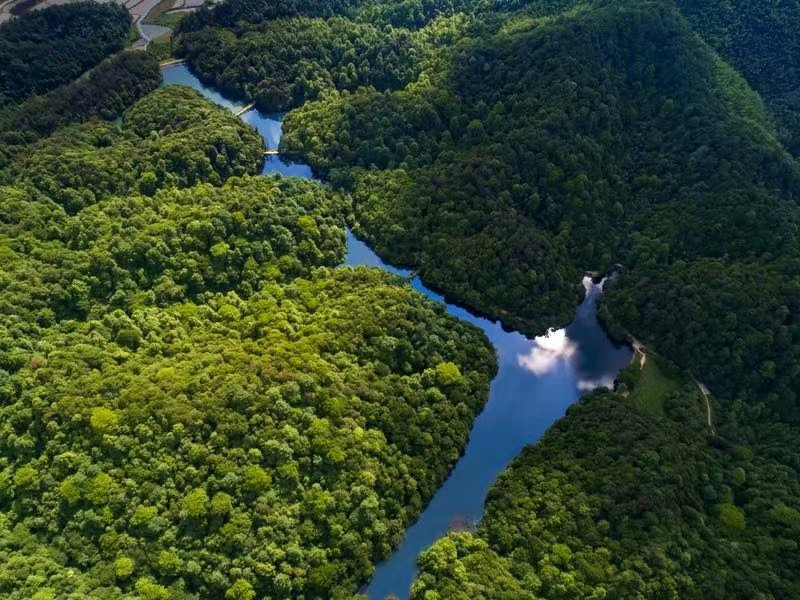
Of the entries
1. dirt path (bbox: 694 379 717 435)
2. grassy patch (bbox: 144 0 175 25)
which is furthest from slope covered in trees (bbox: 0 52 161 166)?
dirt path (bbox: 694 379 717 435)

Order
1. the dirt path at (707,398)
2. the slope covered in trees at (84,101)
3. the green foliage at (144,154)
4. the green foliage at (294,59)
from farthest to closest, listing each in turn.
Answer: the green foliage at (294,59), the slope covered in trees at (84,101), the green foliage at (144,154), the dirt path at (707,398)

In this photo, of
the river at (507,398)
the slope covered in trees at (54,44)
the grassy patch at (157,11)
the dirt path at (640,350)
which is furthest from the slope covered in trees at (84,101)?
the dirt path at (640,350)

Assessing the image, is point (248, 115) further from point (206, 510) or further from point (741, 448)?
point (741, 448)

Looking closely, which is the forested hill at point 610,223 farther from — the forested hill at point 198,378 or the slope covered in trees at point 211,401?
the slope covered in trees at point 211,401

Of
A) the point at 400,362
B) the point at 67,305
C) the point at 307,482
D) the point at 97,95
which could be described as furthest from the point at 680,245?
the point at 97,95

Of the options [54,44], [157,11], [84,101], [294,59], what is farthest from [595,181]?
[54,44]
